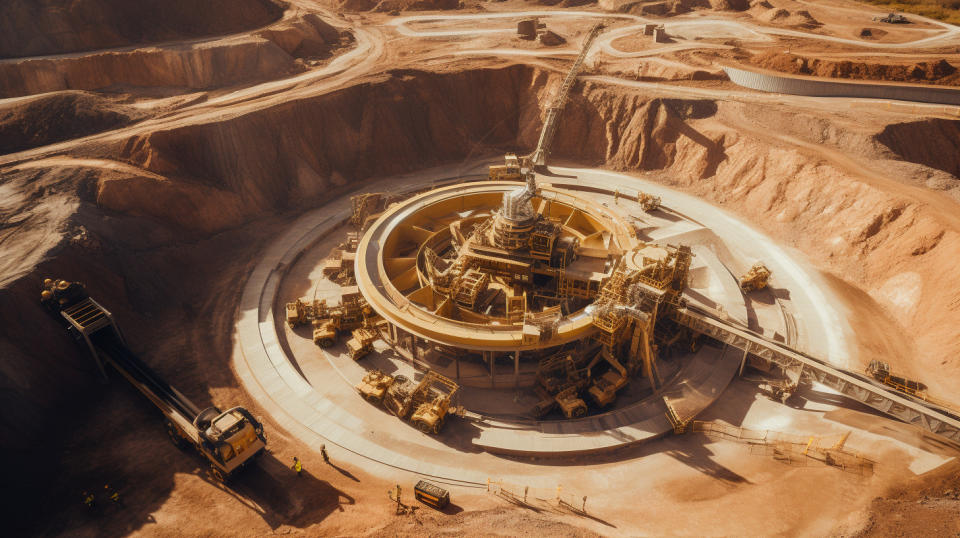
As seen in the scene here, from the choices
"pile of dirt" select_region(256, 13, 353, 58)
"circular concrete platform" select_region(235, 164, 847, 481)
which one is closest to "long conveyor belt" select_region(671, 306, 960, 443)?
"circular concrete platform" select_region(235, 164, 847, 481)

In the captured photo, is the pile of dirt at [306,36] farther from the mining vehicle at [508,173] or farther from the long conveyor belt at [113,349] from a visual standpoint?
the long conveyor belt at [113,349]

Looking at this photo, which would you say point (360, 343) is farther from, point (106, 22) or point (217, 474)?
point (106, 22)

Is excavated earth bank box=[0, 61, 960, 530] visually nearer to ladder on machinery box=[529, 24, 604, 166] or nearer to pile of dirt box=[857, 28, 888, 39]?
ladder on machinery box=[529, 24, 604, 166]

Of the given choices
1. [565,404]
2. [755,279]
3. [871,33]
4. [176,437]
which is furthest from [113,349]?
[871,33]

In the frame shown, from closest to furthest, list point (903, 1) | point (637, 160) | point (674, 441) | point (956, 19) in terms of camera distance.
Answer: point (674, 441) → point (637, 160) → point (956, 19) → point (903, 1)

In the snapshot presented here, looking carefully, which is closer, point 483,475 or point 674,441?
point 483,475

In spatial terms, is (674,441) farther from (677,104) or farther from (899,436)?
(677,104)

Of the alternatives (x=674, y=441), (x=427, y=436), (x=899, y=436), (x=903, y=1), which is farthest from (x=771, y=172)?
(x=903, y=1)
